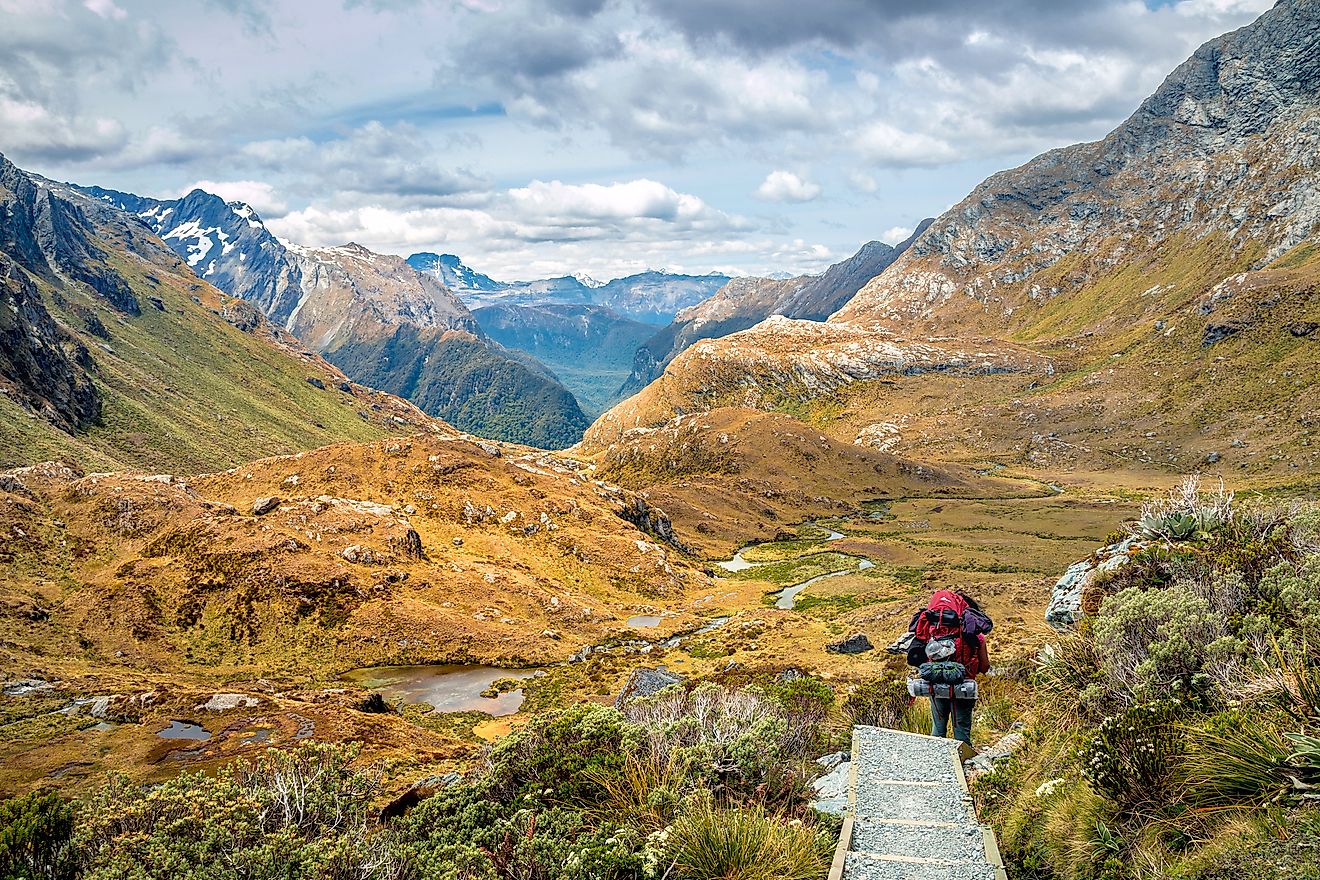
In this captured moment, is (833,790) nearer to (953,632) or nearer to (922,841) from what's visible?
(922,841)

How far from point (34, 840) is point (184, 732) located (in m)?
41.5

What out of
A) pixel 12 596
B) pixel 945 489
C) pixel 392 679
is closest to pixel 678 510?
pixel 945 489

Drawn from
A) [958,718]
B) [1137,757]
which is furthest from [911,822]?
[958,718]

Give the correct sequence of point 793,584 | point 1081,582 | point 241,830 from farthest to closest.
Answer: point 793,584, point 1081,582, point 241,830

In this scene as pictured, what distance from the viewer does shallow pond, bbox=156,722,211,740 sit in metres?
41.6

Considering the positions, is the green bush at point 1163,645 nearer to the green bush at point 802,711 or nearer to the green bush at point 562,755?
the green bush at point 802,711

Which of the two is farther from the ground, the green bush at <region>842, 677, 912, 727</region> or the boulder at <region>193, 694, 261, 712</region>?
the green bush at <region>842, 677, 912, 727</region>

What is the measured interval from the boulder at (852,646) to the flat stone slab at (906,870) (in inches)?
2379

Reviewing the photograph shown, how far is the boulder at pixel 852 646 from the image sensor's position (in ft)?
217

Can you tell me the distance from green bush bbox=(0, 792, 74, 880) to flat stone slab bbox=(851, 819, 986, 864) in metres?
10.9

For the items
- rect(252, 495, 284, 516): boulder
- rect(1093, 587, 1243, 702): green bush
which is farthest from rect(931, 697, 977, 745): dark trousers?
rect(252, 495, 284, 516): boulder

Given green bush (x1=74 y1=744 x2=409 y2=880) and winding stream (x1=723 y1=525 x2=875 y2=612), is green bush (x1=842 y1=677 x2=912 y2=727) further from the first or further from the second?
winding stream (x1=723 y1=525 x2=875 y2=612)

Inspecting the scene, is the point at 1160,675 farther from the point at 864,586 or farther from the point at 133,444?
the point at 133,444

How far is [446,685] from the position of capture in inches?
2468
